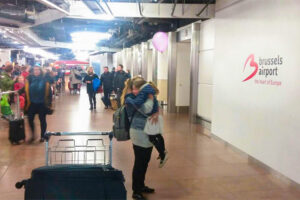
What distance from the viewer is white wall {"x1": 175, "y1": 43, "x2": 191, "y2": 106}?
1170 centimetres

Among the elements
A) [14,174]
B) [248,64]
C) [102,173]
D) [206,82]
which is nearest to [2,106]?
[14,174]

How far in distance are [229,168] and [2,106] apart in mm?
5703

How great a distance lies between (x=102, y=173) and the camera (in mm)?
2121

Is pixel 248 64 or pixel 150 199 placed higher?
pixel 248 64

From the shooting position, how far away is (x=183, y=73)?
38.8 feet

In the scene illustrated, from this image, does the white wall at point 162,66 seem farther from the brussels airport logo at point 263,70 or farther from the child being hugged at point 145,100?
the child being hugged at point 145,100

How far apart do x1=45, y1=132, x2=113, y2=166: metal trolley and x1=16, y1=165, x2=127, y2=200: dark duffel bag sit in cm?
76

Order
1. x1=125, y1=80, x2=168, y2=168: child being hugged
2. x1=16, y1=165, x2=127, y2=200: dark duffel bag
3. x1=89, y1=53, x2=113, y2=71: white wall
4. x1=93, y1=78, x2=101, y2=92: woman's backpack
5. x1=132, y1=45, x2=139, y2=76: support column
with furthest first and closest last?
x1=89, y1=53, x2=113, y2=71: white wall, x1=132, y1=45, x2=139, y2=76: support column, x1=93, y1=78, x2=101, y2=92: woman's backpack, x1=125, y1=80, x2=168, y2=168: child being hugged, x1=16, y1=165, x2=127, y2=200: dark duffel bag

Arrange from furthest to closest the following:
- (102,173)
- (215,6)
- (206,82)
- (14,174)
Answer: (206,82)
(215,6)
(14,174)
(102,173)

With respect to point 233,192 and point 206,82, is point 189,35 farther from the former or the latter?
point 233,192

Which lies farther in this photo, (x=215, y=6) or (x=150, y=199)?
(x=215, y=6)

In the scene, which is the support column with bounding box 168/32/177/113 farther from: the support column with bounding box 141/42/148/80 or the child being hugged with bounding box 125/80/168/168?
the child being hugged with bounding box 125/80/168/168

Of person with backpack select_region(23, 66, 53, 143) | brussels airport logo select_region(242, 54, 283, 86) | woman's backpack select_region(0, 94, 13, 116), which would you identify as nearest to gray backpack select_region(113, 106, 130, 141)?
brussels airport logo select_region(242, 54, 283, 86)

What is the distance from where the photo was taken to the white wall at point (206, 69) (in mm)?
8320
